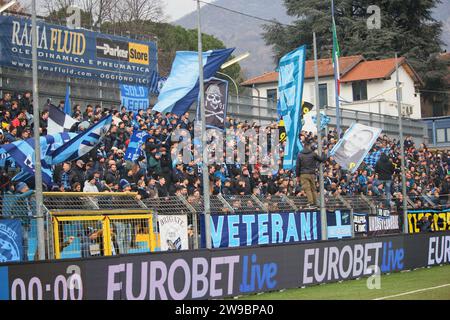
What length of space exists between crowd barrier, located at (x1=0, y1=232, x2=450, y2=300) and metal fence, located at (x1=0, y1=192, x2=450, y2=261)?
2.36 meters

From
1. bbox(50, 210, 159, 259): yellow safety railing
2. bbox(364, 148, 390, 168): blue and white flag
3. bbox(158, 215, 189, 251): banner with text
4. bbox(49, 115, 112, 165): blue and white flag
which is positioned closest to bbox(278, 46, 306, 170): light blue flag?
bbox(158, 215, 189, 251): banner with text

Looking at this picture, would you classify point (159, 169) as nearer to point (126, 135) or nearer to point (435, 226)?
point (126, 135)

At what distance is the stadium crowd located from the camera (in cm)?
2210

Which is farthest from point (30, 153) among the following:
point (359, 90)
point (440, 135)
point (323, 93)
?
point (440, 135)

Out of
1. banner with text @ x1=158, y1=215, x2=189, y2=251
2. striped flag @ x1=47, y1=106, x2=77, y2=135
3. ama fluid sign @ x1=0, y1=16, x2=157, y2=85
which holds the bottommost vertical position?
banner with text @ x1=158, y1=215, x2=189, y2=251

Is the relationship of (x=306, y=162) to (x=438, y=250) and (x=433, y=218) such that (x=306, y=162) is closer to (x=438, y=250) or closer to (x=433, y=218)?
(x=438, y=250)

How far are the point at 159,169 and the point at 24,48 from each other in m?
7.87

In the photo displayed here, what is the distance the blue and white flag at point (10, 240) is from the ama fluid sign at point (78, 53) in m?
12.6

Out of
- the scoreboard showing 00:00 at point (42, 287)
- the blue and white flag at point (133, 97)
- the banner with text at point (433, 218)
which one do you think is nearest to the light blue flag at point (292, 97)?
the banner with text at point (433, 218)

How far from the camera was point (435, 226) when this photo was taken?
32594mm

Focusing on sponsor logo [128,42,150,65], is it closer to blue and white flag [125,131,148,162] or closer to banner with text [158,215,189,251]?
blue and white flag [125,131,148,162]

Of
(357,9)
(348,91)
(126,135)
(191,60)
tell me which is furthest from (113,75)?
(357,9)

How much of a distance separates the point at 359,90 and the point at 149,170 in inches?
1623

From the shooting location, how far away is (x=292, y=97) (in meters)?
25.2
